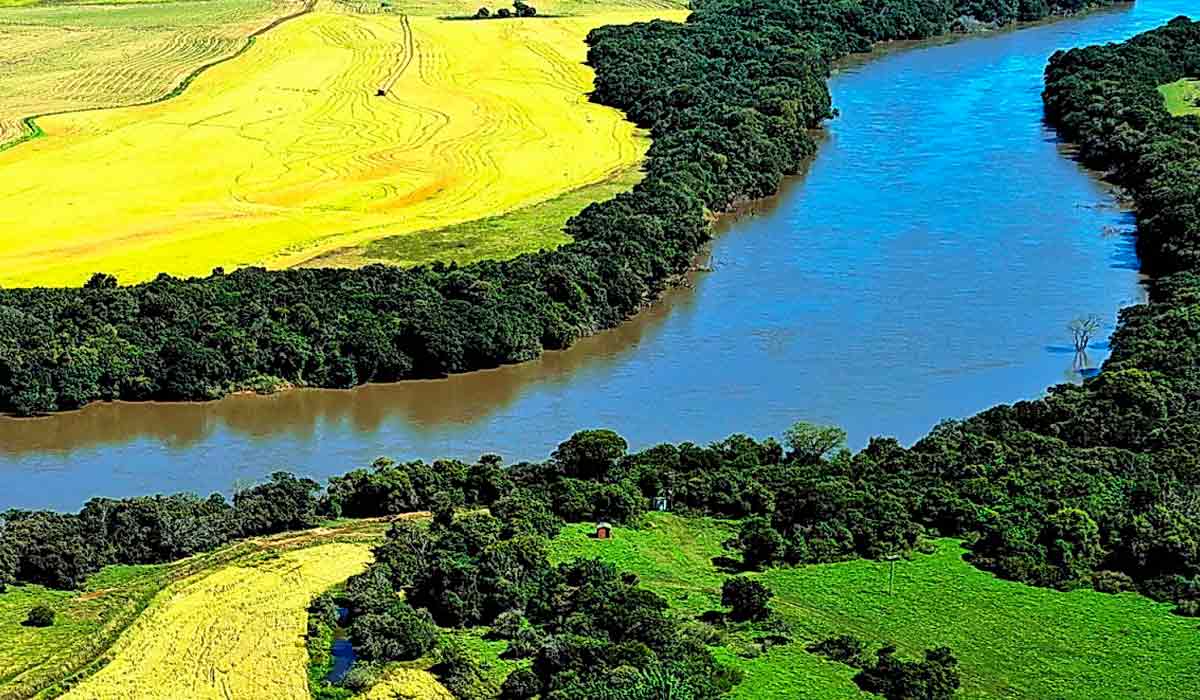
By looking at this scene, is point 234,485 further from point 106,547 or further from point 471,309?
point 471,309

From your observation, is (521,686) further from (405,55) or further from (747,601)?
(405,55)

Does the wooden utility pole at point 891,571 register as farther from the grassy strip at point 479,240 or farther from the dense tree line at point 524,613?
the grassy strip at point 479,240

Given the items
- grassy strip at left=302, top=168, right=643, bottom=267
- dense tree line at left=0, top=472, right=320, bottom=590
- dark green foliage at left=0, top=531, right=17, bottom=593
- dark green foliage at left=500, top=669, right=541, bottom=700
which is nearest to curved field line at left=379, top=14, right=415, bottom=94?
grassy strip at left=302, top=168, right=643, bottom=267

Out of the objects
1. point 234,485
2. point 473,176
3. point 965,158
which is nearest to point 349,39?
point 473,176

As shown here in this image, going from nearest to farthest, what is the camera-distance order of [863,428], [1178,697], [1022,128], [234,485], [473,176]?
[1178,697], [234,485], [863,428], [473,176], [1022,128]

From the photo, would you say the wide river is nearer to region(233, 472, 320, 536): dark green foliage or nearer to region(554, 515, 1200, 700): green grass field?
region(233, 472, 320, 536): dark green foliage

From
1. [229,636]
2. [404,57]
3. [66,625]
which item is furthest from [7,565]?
[404,57]
